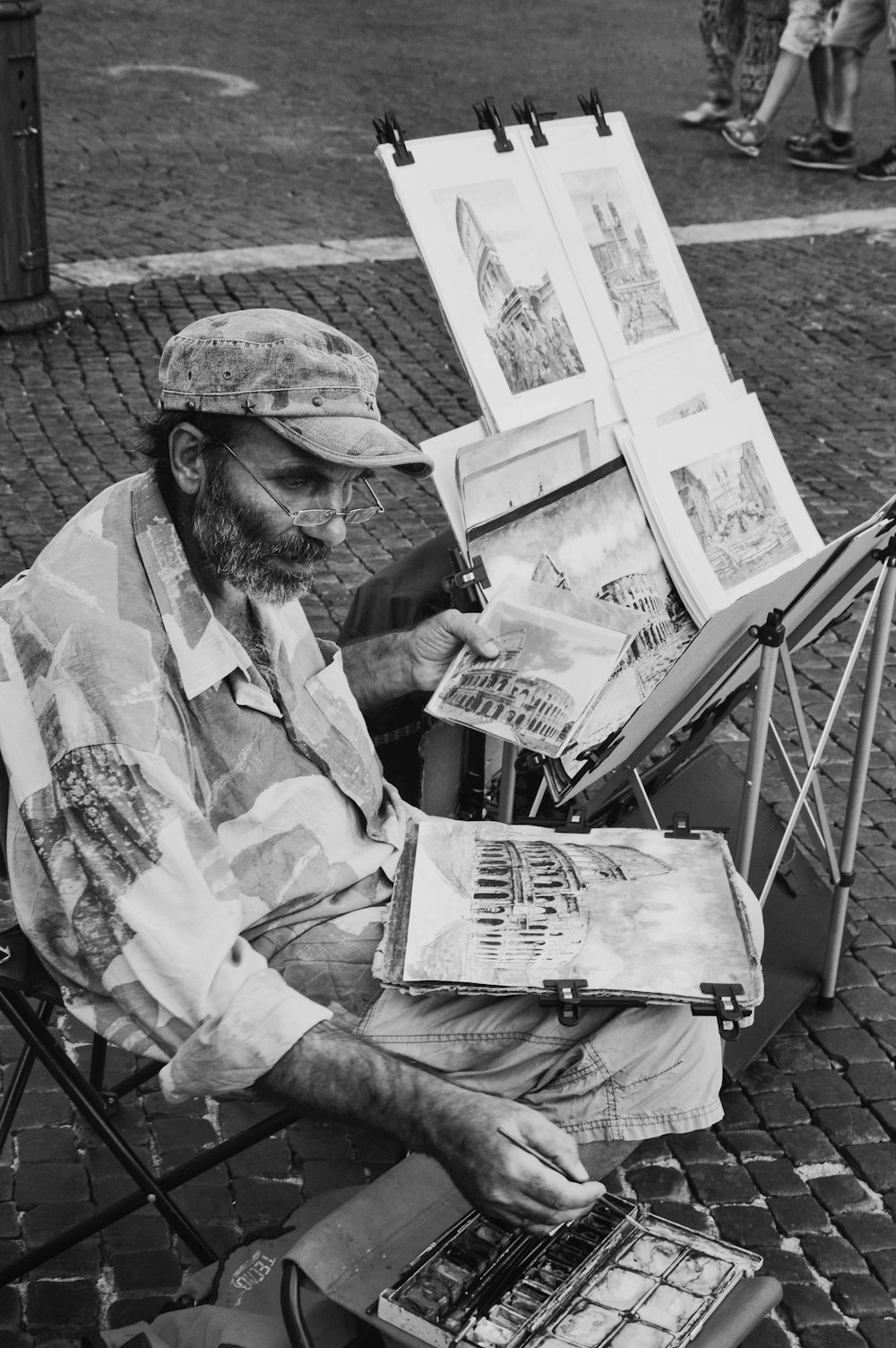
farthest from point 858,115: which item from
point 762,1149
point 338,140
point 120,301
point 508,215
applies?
point 762,1149

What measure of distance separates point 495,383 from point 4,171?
3751 millimetres

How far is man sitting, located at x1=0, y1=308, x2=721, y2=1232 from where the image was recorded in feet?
5.69

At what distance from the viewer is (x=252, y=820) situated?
6.70 ft

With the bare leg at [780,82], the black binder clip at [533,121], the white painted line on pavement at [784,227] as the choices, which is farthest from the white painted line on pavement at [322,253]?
the black binder clip at [533,121]

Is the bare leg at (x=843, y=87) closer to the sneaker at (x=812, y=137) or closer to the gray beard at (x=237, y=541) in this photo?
the sneaker at (x=812, y=137)

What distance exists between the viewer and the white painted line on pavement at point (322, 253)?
669 cm

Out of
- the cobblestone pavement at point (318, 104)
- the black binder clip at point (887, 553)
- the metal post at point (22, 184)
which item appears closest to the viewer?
the black binder clip at point (887, 553)

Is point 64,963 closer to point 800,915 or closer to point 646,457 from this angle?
point 646,457

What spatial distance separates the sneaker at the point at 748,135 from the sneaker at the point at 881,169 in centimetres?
64

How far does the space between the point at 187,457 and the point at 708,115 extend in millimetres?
8447

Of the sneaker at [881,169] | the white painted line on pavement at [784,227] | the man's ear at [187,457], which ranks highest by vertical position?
the sneaker at [881,169]

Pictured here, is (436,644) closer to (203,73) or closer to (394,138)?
(394,138)

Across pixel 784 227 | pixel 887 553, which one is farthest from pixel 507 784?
pixel 784 227

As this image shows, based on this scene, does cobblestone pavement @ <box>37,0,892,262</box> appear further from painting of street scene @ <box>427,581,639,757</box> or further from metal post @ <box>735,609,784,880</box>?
metal post @ <box>735,609,784,880</box>
